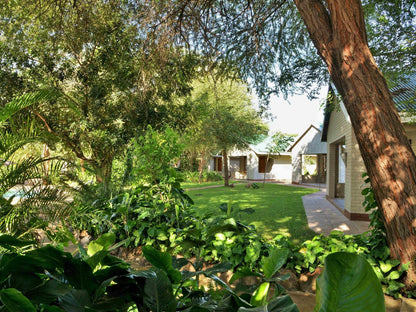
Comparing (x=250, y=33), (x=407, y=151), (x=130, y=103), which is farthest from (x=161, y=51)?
(x=407, y=151)

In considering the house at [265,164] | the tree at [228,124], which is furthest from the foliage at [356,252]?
the house at [265,164]

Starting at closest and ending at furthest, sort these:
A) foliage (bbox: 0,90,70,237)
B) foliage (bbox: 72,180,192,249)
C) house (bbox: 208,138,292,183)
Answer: foliage (bbox: 0,90,70,237)
foliage (bbox: 72,180,192,249)
house (bbox: 208,138,292,183)

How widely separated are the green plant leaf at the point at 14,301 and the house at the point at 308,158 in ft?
83.6

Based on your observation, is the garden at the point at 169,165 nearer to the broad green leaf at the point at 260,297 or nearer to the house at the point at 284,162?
the broad green leaf at the point at 260,297

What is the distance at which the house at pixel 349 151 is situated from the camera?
8.62 m

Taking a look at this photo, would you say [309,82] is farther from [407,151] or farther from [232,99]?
[232,99]

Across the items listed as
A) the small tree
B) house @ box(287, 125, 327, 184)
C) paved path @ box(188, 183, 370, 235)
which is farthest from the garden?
the small tree

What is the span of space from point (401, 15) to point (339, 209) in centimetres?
717

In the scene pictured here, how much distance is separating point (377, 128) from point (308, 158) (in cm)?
2577

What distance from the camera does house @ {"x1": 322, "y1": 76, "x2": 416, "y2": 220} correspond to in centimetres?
862

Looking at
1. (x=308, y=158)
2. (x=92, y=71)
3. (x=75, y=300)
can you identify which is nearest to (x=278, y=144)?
(x=308, y=158)

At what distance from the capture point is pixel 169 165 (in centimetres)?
614

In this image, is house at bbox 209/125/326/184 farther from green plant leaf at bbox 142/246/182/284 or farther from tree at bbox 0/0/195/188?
green plant leaf at bbox 142/246/182/284

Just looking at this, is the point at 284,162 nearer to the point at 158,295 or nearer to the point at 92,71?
the point at 92,71
